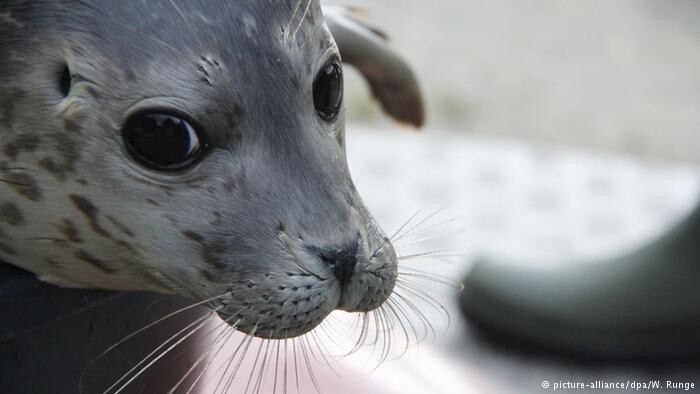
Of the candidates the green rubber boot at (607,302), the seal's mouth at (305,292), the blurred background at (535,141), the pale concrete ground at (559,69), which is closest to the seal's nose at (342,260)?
the seal's mouth at (305,292)

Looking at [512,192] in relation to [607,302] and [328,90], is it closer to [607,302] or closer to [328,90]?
[607,302]

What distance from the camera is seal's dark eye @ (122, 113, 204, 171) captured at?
2.01ft

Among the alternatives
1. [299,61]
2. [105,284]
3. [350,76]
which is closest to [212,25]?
[299,61]

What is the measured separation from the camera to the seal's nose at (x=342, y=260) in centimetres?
64

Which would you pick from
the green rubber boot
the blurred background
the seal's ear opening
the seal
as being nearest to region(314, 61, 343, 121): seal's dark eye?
the seal

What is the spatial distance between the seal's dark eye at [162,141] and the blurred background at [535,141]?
1.34 meters

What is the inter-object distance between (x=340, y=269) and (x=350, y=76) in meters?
2.82

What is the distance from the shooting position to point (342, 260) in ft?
2.11

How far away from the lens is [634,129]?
3.54 m

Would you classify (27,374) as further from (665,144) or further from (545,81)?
(545,81)

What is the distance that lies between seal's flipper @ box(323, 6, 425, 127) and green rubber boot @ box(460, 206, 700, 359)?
3.69 feet

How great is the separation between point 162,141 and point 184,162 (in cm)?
2

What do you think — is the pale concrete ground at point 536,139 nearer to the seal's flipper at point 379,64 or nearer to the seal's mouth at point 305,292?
the seal's flipper at point 379,64

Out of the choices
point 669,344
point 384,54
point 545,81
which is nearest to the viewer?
point 384,54
